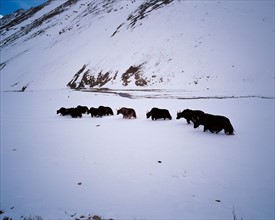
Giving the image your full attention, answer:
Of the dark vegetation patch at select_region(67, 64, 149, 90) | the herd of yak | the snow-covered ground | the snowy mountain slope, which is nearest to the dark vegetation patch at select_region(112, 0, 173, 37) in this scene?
the snowy mountain slope

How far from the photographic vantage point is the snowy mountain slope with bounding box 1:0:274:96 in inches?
1167

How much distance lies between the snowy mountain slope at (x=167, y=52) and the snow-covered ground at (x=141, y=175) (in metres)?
18.3

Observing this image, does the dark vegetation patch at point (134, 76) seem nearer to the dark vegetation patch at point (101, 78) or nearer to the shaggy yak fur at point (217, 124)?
the dark vegetation patch at point (101, 78)

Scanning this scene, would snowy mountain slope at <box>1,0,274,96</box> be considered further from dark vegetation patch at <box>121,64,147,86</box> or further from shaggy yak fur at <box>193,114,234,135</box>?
shaggy yak fur at <box>193,114,234,135</box>

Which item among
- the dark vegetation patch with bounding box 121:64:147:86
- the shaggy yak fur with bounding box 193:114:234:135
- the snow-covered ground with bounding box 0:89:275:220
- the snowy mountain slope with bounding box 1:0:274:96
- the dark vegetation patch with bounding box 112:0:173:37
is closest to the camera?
the snow-covered ground with bounding box 0:89:275:220

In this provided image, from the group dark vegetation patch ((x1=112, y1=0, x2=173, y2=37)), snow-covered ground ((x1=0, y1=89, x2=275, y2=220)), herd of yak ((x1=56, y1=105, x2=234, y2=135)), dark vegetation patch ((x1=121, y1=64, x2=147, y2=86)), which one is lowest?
dark vegetation patch ((x1=121, y1=64, x2=147, y2=86))

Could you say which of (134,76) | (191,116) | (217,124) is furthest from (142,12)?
(217,124)

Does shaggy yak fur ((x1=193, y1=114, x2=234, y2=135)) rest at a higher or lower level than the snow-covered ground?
lower

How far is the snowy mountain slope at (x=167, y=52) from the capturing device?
29641mm

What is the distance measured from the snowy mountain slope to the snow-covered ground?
60.1 feet

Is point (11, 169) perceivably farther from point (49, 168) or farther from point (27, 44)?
point (27, 44)

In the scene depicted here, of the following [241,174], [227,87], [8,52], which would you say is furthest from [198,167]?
[8,52]

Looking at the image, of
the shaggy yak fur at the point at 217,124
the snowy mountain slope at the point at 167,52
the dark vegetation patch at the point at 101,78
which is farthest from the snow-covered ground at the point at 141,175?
the dark vegetation patch at the point at 101,78

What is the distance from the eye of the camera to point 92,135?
29.4ft
